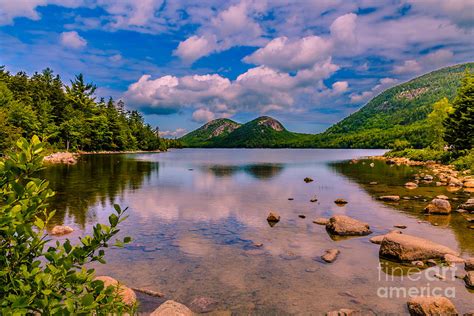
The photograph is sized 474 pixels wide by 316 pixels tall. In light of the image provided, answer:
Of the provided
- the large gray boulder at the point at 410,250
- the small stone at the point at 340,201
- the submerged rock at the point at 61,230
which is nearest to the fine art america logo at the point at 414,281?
the large gray boulder at the point at 410,250

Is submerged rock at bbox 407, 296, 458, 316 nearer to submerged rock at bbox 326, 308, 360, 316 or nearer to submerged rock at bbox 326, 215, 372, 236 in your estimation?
submerged rock at bbox 326, 308, 360, 316

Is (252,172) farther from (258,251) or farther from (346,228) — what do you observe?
(258,251)

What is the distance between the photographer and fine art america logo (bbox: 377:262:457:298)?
11.0m

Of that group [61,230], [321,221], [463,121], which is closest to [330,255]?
[321,221]

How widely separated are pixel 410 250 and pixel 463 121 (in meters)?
52.5

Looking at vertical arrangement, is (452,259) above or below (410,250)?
below

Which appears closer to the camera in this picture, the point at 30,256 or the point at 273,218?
the point at 30,256

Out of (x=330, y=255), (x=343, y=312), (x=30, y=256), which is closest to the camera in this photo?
(x=30, y=256)

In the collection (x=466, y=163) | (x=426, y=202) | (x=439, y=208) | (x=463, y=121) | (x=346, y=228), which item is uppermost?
(x=463, y=121)

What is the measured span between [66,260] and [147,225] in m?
16.4

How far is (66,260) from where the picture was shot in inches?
161

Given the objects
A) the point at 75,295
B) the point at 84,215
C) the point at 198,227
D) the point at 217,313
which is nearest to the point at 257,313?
the point at 217,313

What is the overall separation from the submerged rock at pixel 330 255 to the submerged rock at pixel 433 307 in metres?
4.39

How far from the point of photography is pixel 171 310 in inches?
349
